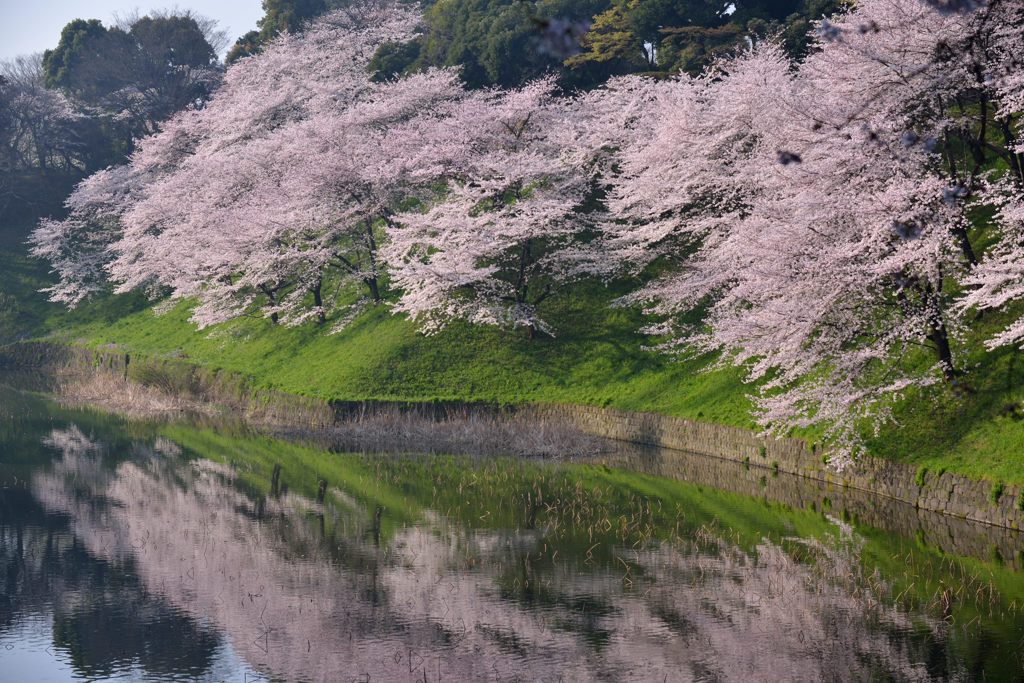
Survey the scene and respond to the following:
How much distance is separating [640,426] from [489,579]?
1350 cm

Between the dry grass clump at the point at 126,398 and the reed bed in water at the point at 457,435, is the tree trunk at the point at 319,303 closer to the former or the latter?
the dry grass clump at the point at 126,398

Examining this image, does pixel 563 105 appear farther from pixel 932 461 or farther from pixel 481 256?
pixel 932 461

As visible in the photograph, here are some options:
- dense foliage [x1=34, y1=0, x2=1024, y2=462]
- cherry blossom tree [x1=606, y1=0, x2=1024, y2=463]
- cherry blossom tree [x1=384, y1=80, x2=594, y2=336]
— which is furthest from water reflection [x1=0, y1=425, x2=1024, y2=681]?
cherry blossom tree [x1=384, y1=80, x2=594, y2=336]

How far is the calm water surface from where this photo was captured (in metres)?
10.7

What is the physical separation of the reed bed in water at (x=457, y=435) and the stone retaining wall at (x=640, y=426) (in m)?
0.34

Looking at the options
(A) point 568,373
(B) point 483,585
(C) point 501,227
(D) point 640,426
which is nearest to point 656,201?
(C) point 501,227

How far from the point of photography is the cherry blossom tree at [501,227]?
32.7m

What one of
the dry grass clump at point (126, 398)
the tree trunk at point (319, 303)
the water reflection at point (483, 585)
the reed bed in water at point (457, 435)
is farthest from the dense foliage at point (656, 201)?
the dry grass clump at point (126, 398)

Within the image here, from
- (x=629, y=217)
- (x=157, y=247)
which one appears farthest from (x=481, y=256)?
(x=157, y=247)

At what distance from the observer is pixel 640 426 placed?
88.2 feet

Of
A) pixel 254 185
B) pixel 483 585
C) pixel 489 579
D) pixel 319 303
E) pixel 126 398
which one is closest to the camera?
pixel 483 585

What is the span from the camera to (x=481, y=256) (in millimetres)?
33125

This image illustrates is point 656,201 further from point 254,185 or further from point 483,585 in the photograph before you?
point 254,185

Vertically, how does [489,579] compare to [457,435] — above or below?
below
